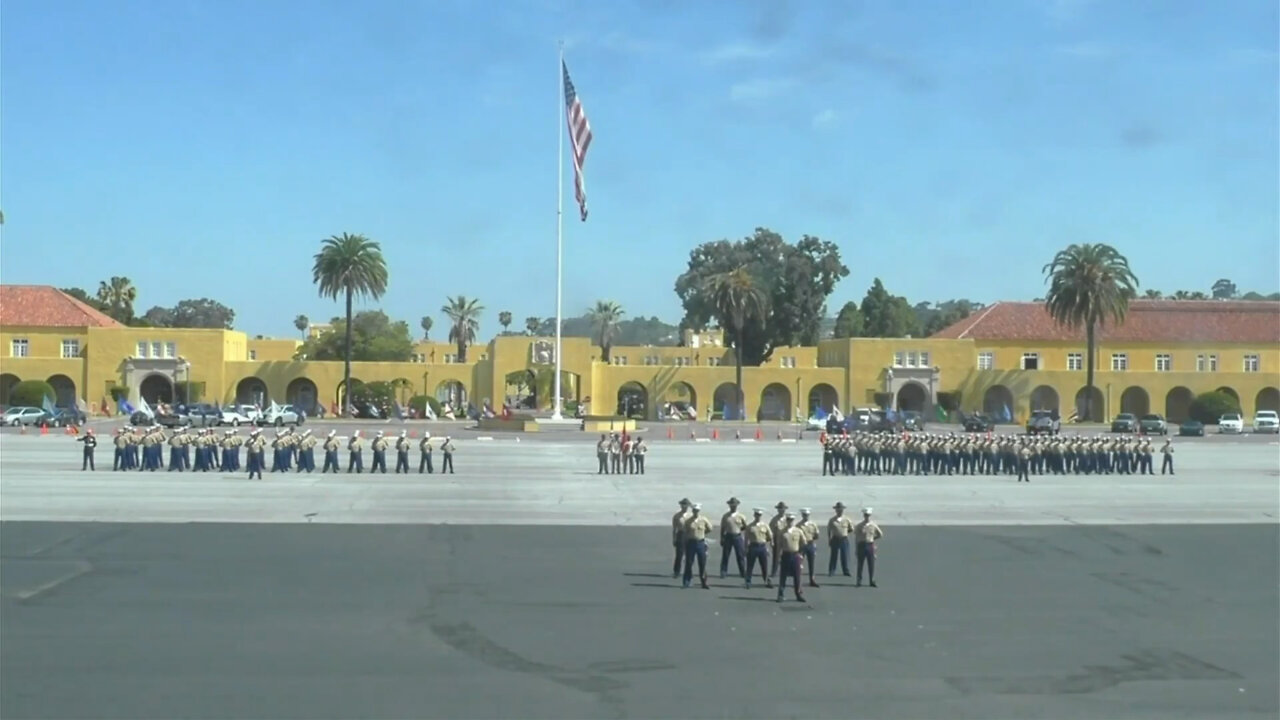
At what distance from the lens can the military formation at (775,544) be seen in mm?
17719

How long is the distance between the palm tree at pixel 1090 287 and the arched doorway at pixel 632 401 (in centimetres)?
2679

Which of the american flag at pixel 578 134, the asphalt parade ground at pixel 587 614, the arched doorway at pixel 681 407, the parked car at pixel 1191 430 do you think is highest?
the american flag at pixel 578 134

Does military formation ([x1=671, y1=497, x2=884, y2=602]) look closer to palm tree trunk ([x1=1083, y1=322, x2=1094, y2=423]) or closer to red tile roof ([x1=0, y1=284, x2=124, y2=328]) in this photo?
palm tree trunk ([x1=1083, y1=322, x2=1094, y2=423])

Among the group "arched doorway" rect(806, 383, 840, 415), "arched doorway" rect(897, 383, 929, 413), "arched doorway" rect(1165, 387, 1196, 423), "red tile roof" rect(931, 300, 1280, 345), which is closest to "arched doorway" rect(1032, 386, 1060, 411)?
"red tile roof" rect(931, 300, 1280, 345)

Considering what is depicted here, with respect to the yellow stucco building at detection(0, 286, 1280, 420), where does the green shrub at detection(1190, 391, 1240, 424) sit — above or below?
below

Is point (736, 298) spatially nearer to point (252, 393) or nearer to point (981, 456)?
point (252, 393)

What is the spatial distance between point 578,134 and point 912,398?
37.0 m

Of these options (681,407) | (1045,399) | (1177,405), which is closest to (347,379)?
(681,407)

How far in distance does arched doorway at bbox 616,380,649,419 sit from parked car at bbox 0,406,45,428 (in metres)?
35.4

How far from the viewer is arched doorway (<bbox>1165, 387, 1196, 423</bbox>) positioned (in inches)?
3332

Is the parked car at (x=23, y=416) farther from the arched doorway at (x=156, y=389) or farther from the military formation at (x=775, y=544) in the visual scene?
the military formation at (x=775, y=544)

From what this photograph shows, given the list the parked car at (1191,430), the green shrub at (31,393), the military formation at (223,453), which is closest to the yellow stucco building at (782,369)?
the green shrub at (31,393)

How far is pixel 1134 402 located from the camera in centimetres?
8506

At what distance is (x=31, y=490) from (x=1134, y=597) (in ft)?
78.8
